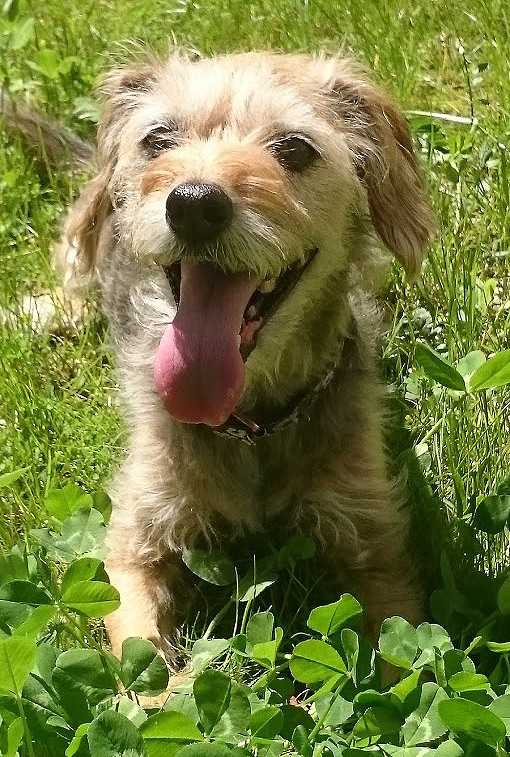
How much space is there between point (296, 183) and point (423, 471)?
1129mm

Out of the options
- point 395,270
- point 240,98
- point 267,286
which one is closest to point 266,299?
point 267,286

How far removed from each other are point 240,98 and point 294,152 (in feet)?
0.70

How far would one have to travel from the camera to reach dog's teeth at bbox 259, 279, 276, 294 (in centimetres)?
257

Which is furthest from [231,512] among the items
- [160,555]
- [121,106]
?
[121,106]

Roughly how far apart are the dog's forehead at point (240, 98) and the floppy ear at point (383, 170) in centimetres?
16

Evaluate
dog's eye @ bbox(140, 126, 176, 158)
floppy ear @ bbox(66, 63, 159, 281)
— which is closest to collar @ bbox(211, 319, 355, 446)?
dog's eye @ bbox(140, 126, 176, 158)

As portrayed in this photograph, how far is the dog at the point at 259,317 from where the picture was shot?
2.47 m

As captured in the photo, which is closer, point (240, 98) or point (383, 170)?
point (240, 98)

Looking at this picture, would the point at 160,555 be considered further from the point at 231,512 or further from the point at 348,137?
the point at 348,137

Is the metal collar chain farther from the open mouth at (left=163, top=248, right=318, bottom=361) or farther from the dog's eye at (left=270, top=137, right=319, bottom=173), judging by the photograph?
the dog's eye at (left=270, top=137, right=319, bottom=173)

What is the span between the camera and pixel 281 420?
273 cm

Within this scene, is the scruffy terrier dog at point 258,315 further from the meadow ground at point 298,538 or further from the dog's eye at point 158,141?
the meadow ground at point 298,538

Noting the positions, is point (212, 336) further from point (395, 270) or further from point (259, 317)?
point (395, 270)

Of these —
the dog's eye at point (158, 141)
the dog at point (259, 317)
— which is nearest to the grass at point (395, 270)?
the dog at point (259, 317)
